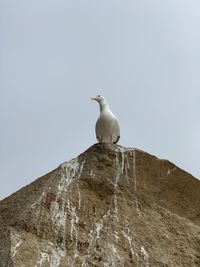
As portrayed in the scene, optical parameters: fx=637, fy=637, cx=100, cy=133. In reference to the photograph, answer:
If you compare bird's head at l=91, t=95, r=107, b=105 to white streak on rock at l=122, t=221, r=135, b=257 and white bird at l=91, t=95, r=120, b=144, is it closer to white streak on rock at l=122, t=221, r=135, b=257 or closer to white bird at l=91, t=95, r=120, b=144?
white bird at l=91, t=95, r=120, b=144

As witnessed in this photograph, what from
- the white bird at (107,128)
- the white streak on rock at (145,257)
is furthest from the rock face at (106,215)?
the white bird at (107,128)

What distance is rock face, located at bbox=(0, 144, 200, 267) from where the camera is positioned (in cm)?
794

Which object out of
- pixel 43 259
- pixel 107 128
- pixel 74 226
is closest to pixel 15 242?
pixel 43 259

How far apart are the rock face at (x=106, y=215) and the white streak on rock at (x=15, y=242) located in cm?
1

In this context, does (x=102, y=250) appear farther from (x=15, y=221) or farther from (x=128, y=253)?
(x=15, y=221)

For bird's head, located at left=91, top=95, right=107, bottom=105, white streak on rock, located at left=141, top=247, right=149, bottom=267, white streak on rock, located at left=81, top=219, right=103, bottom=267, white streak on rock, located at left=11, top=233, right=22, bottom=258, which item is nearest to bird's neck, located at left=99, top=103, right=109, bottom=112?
bird's head, located at left=91, top=95, right=107, bottom=105

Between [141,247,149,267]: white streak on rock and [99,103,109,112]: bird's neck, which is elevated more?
[99,103,109,112]: bird's neck

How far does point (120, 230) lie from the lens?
836 cm

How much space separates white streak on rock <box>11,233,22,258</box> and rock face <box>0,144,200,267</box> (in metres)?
0.01

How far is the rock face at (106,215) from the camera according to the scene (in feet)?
26.0

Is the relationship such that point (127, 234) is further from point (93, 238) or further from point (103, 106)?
point (103, 106)

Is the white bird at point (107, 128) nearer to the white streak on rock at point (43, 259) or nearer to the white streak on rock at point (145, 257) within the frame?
the white streak on rock at point (145, 257)

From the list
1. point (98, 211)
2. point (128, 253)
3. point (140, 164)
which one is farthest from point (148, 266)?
point (140, 164)

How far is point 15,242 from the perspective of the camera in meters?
7.76
